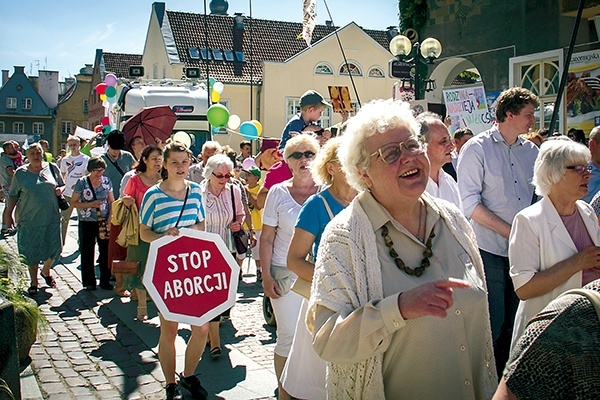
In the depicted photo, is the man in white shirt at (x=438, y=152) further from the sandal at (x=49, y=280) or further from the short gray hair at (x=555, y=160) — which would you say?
the sandal at (x=49, y=280)

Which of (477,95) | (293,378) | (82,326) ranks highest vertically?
(477,95)

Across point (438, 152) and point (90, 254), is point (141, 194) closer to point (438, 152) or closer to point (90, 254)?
point (90, 254)

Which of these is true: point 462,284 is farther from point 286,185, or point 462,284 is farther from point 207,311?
point 207,311

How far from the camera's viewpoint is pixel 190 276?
209 inches

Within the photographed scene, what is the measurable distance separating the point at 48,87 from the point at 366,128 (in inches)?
4077

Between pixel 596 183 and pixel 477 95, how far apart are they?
691 cm

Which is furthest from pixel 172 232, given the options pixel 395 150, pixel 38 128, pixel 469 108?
pixel 38 128

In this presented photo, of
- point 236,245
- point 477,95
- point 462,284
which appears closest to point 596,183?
point 236,245

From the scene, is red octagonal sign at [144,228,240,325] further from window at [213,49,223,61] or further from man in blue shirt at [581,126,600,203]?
window at [213,49,223,61]

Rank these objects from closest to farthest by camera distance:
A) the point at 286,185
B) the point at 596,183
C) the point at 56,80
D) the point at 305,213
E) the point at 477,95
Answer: the point at 305,213 → the point at 286,185 → the point at 596,183 → the point at 477,95 → the point at 56,80

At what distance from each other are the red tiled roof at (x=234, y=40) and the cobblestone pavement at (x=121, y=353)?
36.0m

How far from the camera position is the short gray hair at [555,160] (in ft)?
12.7

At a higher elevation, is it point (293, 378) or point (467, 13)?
point (467, 13)

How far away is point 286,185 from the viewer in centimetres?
517
